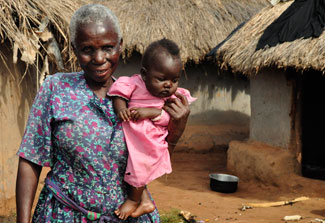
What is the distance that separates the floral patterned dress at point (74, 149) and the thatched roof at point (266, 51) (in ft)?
14.6

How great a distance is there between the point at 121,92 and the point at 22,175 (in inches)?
20.2

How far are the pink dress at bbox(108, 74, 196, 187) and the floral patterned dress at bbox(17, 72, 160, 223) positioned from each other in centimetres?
5

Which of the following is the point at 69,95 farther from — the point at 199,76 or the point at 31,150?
the point at 199,76

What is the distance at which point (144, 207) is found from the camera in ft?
5.67

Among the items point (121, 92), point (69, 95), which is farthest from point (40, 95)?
point (121, 92)

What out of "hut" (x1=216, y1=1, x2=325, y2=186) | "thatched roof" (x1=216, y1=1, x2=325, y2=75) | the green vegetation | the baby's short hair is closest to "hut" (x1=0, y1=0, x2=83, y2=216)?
the green vegetation

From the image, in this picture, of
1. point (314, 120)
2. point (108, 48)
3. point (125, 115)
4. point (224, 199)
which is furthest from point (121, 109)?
point (314, 120)

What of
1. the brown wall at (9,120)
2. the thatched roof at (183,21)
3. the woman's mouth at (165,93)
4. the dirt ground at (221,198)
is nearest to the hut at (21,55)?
the brown wall at (9,120)

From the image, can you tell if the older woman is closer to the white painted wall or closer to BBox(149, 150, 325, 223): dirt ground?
BBox(149, 150, 325, 223): dirt ground

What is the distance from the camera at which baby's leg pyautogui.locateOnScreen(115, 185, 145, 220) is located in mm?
1646

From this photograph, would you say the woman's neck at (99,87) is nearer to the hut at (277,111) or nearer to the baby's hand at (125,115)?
the baby's hand at (125,115)

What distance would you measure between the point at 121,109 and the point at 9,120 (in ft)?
11.0

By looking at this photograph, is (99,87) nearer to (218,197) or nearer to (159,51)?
(159,51)

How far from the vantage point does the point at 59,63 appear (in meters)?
4.49
